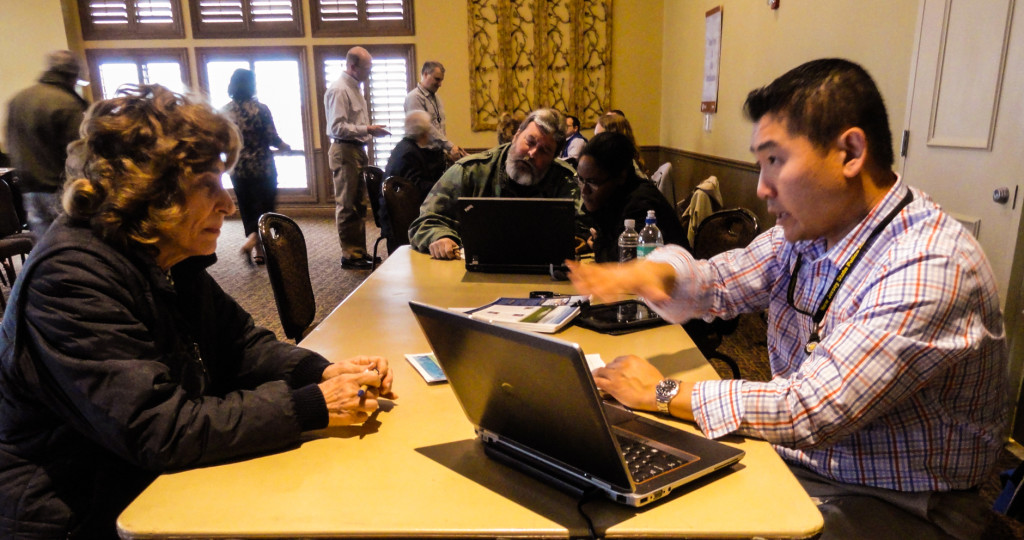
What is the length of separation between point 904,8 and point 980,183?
938 mm

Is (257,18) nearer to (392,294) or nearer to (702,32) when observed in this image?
(702,32)

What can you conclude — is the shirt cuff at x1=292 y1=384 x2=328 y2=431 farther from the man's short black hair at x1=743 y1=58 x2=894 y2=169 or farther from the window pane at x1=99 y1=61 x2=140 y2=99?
the window pane at x1=99 y1=61 x2=140 y2=99

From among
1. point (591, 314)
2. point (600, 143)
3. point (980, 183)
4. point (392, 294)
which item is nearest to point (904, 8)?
point (980, 183)

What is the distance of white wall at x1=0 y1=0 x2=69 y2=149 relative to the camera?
7.86 meters

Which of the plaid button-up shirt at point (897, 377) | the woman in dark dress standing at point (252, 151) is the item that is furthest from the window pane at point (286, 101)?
the plaid button-up shirt at point (897, 377)

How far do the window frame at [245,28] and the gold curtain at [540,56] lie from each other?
2.16 m

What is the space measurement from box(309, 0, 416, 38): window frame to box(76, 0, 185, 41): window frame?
5.34ft

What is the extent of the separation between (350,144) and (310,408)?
16.8 ft

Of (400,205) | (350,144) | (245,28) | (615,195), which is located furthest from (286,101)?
(615,195)

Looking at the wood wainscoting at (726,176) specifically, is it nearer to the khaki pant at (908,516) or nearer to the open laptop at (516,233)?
the open laptop at (516,233)

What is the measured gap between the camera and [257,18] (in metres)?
8.12

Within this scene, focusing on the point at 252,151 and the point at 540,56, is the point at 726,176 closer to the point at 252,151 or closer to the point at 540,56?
the point at 540,56

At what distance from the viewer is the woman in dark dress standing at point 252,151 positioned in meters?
5.28

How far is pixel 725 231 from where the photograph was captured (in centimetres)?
277
